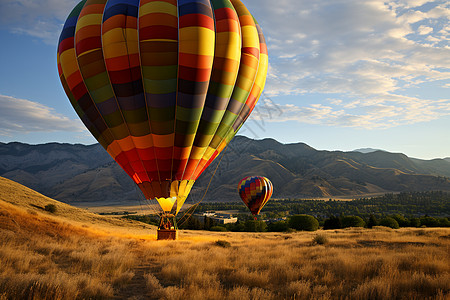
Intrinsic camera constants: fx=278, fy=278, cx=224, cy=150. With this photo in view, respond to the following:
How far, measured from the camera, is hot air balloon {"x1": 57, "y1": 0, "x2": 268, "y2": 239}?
1227 centimetres

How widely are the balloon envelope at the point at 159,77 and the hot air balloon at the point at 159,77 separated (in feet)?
0.15

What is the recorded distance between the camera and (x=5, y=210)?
15.7 metres

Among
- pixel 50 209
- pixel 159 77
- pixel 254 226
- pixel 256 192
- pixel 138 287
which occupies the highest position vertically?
pixel 159 77

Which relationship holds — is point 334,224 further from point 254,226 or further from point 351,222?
Answer: point 254,226

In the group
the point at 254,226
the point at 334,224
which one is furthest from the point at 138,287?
→ the point at 334,224

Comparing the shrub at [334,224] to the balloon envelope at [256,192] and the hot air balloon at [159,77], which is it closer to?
the balloon envelope at [256,192]

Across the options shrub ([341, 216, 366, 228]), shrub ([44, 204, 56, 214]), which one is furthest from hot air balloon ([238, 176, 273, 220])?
shrub ([44, 204, 56, 214])

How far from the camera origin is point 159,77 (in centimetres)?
1234

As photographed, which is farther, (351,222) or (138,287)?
(351,222)

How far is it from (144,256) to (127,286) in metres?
4.34

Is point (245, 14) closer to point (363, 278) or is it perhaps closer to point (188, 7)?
point (188, 7)

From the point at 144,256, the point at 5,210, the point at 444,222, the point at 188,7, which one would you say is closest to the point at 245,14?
the point at 188,7

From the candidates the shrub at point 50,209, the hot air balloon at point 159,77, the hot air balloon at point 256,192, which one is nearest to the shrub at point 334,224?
the hot air balloon at point 256,192

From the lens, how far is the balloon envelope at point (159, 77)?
40.3 ft
